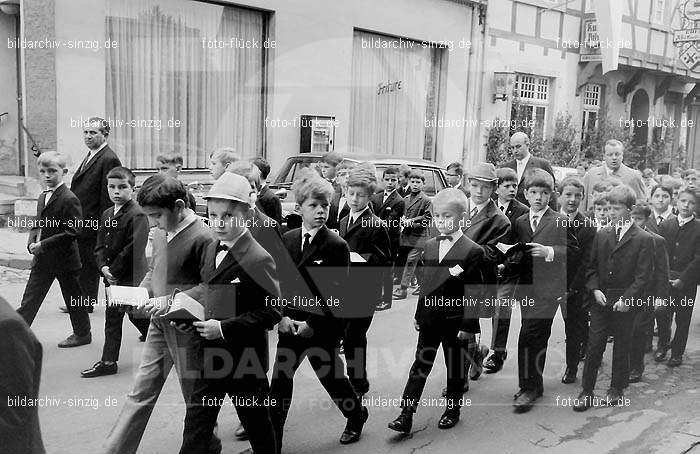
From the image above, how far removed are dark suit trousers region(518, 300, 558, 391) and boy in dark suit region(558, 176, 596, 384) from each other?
1.27ft

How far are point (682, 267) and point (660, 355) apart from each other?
921 millimetres

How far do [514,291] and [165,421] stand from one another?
307 cm

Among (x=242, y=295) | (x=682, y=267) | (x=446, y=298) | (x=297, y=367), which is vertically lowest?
(x=297, y=367)

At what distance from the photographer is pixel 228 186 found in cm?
396

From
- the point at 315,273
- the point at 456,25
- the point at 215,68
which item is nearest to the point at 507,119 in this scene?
the point at 456,25

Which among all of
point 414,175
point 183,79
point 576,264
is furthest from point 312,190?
point 183,79

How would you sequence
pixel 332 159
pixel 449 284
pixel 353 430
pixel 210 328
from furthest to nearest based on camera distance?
pixel 332 159 < pixel 449 284 < pixel 353 430 < pixel 210 328

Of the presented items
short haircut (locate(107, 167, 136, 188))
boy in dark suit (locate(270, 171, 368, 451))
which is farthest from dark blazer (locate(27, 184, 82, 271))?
boy in dark suit (locate(270, 171, 368, 451))

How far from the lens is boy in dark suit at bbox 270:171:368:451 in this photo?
176 inches

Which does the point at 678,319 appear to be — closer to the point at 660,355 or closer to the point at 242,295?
the point at 660,355

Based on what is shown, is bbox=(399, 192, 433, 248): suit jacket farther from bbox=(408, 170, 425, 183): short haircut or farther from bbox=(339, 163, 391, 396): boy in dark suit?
bbox=(339, 163, 391, 396): boy in dark suit

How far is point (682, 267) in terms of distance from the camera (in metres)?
7.28

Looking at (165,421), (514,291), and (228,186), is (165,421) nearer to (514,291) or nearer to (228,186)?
(228,186)

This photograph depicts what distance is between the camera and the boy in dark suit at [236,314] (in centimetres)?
385
